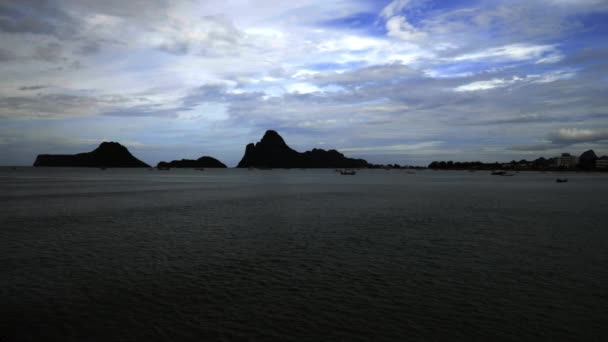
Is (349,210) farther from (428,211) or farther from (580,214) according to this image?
(580,214)

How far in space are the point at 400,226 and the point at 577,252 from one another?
13238 mm

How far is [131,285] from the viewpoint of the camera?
1681 cm

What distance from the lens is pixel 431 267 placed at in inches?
782

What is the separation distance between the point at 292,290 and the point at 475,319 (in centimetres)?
700

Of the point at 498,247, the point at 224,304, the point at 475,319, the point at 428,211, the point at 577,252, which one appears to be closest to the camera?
the point at 475,319

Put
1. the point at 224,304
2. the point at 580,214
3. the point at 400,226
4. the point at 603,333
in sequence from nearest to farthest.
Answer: the point at 603,333 → the point at 224,304 → the point at 400,226 → the point at 580,214

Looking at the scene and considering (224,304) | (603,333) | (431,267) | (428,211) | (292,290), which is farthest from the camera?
(428,211)

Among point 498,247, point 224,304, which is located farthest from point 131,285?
point 498,247

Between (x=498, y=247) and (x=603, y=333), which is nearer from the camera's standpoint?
(x=603, y=333)

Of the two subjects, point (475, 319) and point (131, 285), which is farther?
point (131, 285)

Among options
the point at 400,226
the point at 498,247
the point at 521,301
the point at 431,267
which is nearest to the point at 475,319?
the point at 521,301

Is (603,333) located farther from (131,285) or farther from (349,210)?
(349,210)

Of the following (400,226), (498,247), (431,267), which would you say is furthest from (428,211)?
(431,267)

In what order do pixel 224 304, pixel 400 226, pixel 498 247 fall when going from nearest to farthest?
1. pixel 224 304
2. pixel 498 247
3. pixel 400 226
